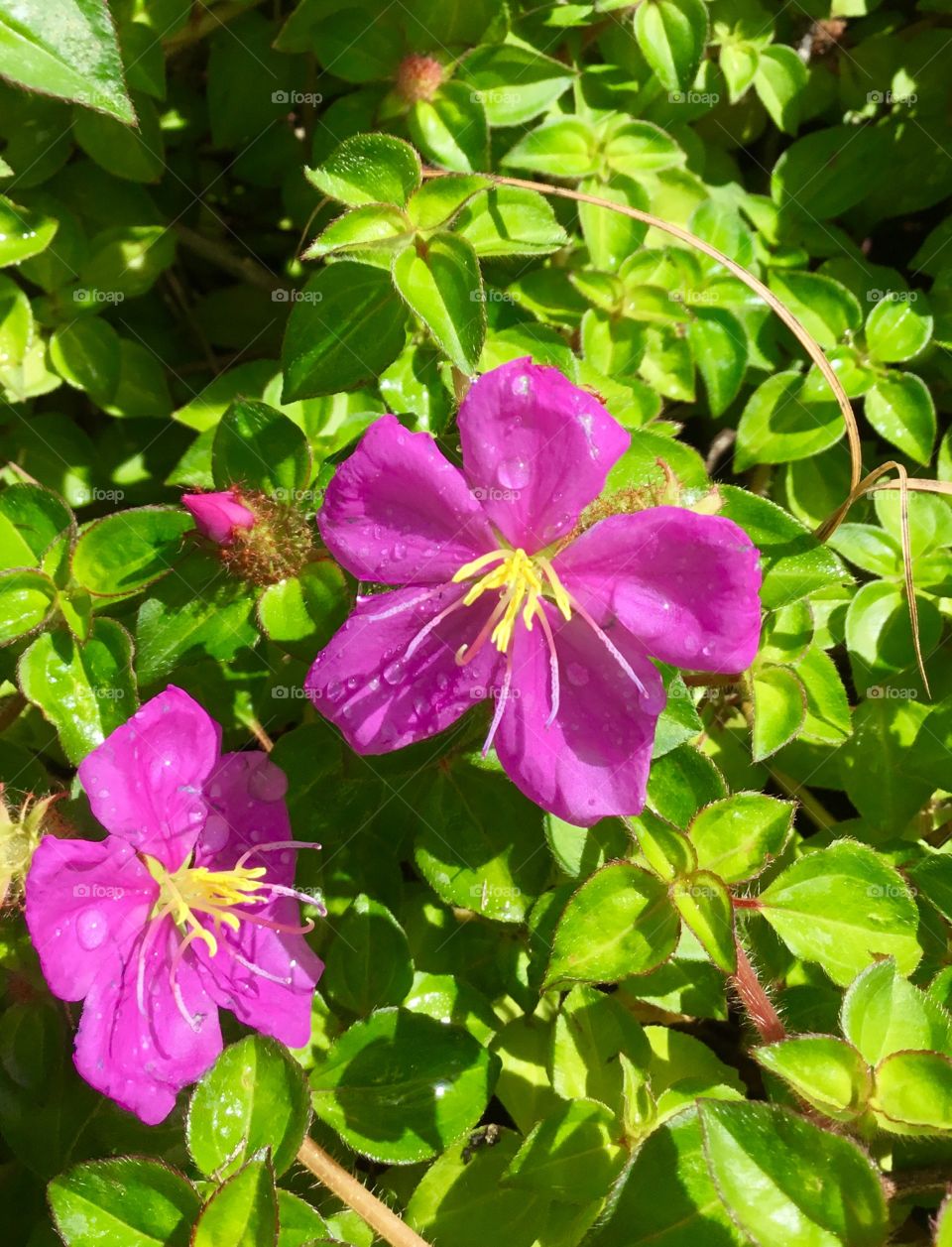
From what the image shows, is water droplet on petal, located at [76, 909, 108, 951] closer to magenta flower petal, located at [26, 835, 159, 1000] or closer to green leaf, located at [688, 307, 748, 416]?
magenta flower petal, located at [26, 835, 159, 1000]

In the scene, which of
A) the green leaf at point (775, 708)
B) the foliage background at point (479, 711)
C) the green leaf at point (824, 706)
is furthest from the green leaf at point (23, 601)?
the green leaf at point (824, 706)

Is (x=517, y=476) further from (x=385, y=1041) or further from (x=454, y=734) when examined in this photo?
(x=385, y=1041)

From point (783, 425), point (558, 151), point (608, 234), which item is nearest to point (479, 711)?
point (783, 425)

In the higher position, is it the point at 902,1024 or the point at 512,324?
the point at 512,324

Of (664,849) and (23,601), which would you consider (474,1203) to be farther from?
(23,601)

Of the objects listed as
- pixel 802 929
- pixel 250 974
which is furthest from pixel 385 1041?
pixel 802 929
